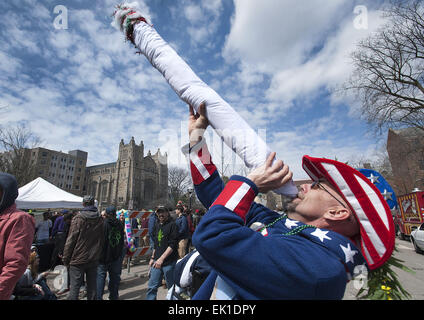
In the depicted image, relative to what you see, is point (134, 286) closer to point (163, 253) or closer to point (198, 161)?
point (163, 253)

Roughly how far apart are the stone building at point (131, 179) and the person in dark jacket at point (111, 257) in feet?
192

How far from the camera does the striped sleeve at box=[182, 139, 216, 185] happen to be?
152 centimetres

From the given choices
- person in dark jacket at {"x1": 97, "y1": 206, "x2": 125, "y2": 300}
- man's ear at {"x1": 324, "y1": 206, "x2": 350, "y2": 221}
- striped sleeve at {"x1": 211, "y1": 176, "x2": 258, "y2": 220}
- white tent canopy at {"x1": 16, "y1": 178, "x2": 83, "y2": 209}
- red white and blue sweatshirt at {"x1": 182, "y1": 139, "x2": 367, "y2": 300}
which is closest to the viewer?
red white and blue sweatshirt at {"x1": 182, "y1": 139, "x2": 367, "y2": 300}

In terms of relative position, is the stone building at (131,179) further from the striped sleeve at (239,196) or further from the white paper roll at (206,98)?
the striped sleeve at (239,196)

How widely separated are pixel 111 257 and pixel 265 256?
4597mm

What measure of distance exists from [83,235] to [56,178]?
3118 inches

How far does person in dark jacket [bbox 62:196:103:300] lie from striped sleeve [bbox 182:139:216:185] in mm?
3599

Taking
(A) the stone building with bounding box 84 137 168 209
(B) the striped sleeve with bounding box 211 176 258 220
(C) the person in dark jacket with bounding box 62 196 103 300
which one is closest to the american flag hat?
(B) the striped sleeve with bounding box 211 176 258 220

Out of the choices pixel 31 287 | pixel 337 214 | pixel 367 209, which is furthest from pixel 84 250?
pixel 367 209

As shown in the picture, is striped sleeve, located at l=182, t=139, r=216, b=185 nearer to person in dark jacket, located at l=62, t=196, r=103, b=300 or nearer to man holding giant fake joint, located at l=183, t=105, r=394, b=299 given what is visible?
man holding giant fake joint, located at l=183, t=105, r=394, b=299

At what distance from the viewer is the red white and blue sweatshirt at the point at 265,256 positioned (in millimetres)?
924

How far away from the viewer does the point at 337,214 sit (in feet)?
4.20

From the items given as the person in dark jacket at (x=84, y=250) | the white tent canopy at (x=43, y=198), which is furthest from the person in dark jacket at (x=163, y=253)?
the white tent canopy at (x=43, y=198)
